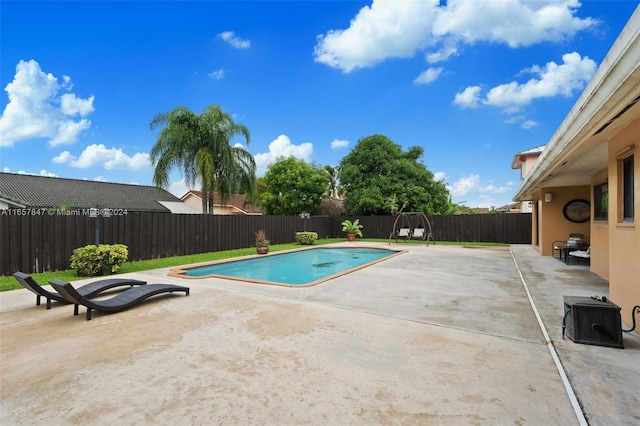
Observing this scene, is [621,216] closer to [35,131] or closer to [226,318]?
[226,318]

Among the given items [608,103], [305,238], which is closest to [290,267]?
[305,238]

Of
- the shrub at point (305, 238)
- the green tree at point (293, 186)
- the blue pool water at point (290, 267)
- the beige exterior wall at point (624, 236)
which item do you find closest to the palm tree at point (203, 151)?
the shrub at point (305, 238)

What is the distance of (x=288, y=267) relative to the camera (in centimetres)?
1096

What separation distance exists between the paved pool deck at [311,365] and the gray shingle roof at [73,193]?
53.0 feet

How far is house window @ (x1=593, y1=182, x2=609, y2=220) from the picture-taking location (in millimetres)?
7047

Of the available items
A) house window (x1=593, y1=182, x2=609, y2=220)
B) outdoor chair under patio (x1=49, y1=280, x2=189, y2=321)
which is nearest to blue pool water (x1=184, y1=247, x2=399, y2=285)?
outdoor chair under patio (x1=49, y1=280, x2=189, y2=321)

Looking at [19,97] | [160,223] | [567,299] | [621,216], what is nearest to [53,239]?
[160,223]

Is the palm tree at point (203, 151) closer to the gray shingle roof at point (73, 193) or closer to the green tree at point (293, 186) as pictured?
→ the gray shingle roof at point (73, 193)

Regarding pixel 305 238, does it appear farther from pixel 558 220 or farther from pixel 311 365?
pixel 311 365

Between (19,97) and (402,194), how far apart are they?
1972 cm

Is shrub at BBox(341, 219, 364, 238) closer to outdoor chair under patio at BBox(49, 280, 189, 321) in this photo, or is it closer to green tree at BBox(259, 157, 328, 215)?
green tree at BBox(259, 157, 328, 215)

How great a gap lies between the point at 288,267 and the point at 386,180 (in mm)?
13575

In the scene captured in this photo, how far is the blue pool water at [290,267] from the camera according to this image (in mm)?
8887

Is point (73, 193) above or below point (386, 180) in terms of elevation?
below
